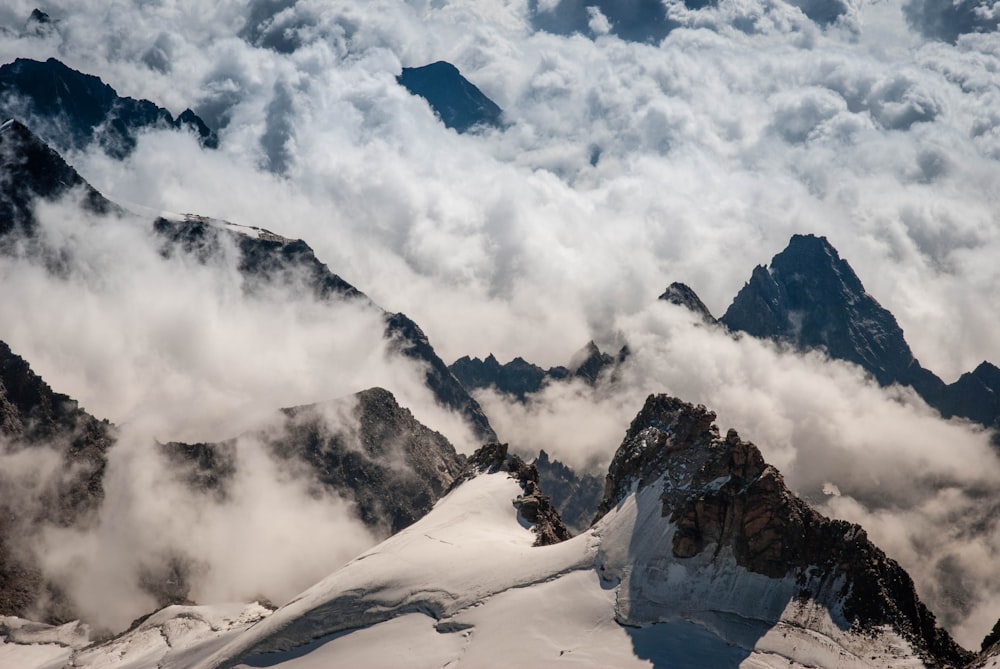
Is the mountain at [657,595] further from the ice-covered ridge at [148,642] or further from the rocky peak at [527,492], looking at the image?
the rocky peak at [527,492]

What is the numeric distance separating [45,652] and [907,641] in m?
129

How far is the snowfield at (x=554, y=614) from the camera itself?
69.5 m

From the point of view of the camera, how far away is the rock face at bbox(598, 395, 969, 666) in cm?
7125

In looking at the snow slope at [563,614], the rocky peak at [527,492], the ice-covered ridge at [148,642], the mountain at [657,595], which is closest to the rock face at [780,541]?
the mountain at [657,595]

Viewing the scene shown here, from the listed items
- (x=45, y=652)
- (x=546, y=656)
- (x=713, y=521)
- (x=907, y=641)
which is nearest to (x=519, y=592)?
(x=546, y=656)

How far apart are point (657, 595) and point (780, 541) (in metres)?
11.2

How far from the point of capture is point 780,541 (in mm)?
74625

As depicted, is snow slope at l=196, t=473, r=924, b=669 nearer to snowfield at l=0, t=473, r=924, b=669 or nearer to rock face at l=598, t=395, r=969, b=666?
snowfield at l=0, t=473, r=924, b=669

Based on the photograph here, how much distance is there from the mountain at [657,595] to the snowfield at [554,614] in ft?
0.45

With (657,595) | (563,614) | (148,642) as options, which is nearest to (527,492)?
(563,614)

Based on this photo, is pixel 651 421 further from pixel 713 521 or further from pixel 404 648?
pixel 404 648

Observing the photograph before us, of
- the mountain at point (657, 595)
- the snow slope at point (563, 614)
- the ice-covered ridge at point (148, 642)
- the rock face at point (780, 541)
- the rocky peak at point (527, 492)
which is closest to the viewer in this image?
the snow slope at point (563, 614)

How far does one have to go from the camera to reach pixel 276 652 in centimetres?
8638

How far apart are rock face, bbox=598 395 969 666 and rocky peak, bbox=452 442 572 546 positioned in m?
26.2
